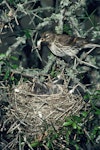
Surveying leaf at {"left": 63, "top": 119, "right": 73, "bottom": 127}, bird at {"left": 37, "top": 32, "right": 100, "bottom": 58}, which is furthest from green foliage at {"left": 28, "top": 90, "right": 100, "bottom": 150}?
bird at {"left": 37, "top": 32, "right": 100, "bottom": 58}

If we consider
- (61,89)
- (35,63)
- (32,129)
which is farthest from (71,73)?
(35,63)

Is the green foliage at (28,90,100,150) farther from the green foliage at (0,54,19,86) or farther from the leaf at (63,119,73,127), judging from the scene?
the green foliage at (0,54,19,86)

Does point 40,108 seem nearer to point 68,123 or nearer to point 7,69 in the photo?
point 68,123

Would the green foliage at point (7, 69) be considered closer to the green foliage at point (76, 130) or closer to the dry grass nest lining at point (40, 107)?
the dry grass nest lining at point (40, 107)

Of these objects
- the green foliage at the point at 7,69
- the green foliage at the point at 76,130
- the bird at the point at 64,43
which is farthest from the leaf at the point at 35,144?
the bird at the point at 64,43

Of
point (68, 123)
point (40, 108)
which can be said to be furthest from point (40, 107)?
point (68, 123)

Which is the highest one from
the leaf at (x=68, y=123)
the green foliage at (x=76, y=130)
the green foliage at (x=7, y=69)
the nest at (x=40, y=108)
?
the green foliage at (x=7, y=69)

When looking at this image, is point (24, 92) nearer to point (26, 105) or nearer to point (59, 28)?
point (26, 105)

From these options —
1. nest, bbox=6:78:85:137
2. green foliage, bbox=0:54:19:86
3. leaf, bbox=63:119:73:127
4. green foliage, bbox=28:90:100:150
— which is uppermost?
green foliage, bbox=0:54:19:86
